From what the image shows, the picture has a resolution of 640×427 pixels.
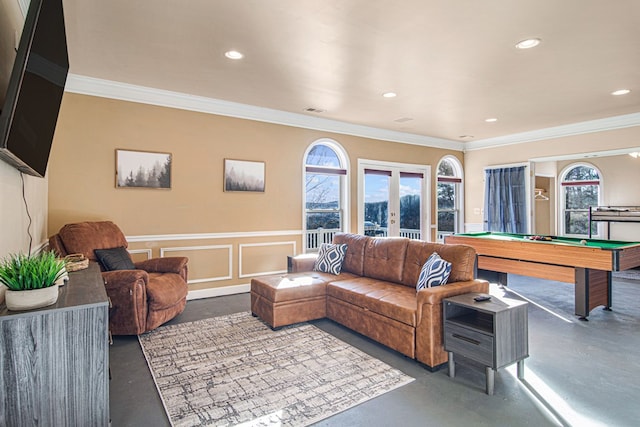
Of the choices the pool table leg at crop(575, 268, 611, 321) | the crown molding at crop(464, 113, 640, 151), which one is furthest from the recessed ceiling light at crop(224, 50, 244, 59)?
the crown molding at crop(464, 113, 640, 151)

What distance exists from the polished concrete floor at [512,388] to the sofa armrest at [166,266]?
82 cm

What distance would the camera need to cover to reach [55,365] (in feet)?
4.79

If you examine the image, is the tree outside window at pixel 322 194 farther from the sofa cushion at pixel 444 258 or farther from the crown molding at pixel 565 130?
the crown molding at pixel 565 130

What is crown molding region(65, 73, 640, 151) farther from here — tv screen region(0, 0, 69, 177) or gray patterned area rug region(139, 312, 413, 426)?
gray patterned area rug region(139, 312, 413, 426)

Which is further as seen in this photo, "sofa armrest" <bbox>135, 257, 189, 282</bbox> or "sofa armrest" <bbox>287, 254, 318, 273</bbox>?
"sofa armrest" <bbox>287, 254, 318, 273</bbox>

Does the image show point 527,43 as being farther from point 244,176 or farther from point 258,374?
point 244,176

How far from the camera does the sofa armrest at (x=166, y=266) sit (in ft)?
13.0

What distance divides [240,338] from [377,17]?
3.07m

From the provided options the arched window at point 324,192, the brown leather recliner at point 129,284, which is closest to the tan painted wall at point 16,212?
the brown leather recliner at point 129,284

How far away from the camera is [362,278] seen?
3.95 metres

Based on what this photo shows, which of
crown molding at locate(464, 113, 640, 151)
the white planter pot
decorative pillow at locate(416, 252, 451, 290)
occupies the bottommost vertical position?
decorative pillow at locate(416, 252, 451, 290)

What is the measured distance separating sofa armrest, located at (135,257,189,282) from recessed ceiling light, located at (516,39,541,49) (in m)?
4.07

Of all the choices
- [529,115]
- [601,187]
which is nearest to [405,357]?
[529,115]

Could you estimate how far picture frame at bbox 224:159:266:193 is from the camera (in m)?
5.05
